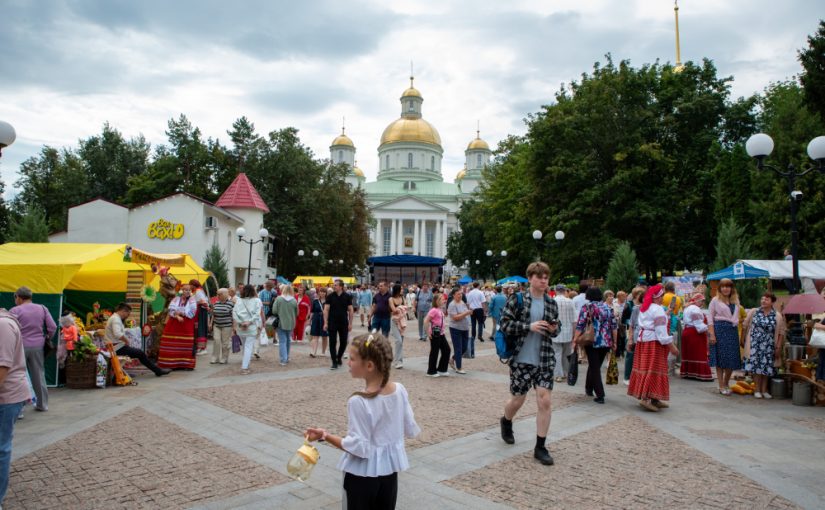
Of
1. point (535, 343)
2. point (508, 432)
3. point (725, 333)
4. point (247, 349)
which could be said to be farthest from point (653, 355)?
point (247, 349)

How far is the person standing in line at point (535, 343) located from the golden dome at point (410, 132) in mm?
97010

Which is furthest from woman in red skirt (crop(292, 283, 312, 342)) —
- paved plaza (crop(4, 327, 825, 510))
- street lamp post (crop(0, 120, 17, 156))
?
street lamp post (crop(0, 120, 17, 156))

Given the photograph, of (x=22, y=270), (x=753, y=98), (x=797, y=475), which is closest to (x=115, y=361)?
(x=22, y=270)

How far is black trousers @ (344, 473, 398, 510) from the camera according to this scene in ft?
9.95

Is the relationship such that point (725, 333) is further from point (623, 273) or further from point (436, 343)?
point (623, 273)

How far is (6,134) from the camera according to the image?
8438mm

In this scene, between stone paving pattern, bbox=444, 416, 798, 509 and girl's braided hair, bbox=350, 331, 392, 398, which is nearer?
girl's braided hair, bbox=350, 331, 392, 398

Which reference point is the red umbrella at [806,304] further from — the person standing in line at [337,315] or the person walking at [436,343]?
the person standing in line at [337,315]

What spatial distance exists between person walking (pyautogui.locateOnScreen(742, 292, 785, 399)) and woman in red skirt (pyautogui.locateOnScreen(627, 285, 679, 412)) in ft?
7.90

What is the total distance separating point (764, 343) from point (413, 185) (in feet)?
305

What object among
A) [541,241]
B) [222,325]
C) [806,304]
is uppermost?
[541,241]

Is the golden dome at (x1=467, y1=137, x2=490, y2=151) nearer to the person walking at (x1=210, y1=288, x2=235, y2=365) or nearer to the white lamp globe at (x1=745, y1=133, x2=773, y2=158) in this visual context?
the person walking at (x1=210, y1=288, x2=235, y2=365)

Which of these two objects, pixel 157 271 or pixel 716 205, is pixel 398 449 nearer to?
pixel 157 271

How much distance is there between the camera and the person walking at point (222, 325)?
1277cm
